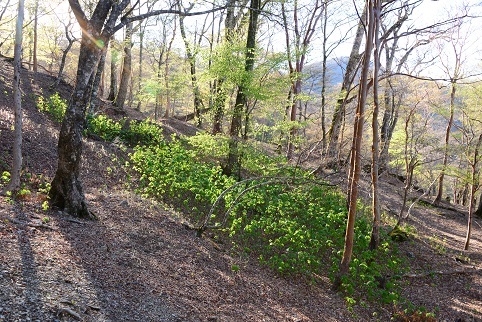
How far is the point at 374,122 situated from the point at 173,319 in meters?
5.87

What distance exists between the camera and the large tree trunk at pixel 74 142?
5.34 m

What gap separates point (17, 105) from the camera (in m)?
5.73

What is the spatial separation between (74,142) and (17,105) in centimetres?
127

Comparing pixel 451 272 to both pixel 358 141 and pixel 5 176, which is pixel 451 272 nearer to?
pixel 358 141

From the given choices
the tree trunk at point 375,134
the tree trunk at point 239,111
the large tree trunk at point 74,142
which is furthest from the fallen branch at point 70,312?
the tree trunk at point 239,111

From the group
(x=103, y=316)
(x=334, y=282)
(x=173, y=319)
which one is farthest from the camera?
(x=334, y=282)

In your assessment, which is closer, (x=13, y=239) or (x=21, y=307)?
(x=21, y=307)

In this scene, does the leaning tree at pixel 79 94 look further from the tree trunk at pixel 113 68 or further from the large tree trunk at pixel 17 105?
the tree trunk at pixel 113 68

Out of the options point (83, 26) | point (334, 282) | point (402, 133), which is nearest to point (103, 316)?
point (83, 26)

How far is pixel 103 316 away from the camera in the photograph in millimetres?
3447

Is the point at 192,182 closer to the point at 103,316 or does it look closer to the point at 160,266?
the point at 160,266

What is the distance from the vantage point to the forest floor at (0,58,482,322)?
12.0ft

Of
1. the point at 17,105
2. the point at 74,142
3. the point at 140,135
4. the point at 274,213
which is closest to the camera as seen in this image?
the point at 74,142

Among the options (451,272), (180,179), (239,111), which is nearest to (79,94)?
(180,179)
